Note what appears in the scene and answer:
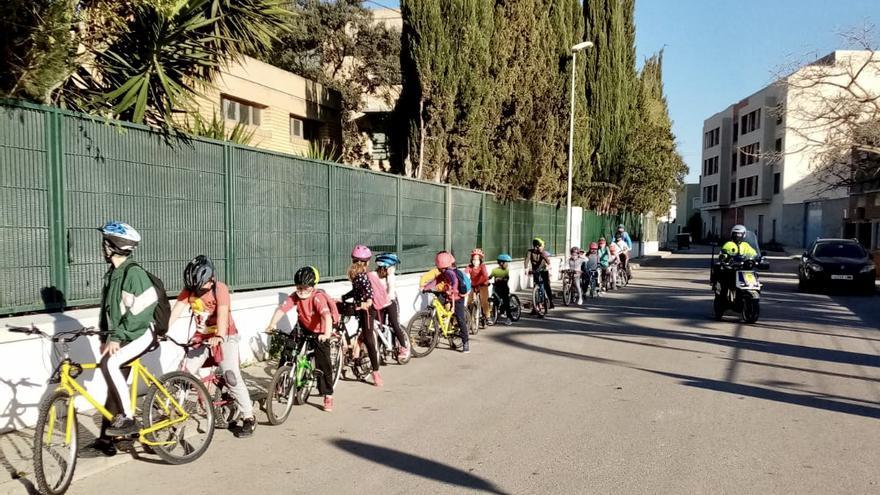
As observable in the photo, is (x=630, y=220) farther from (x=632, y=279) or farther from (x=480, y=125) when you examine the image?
(x=480, y=125)

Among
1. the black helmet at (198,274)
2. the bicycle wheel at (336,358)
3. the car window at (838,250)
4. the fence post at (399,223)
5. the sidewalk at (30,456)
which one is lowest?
the sidewalk at (30,456)

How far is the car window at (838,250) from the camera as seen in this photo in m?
20.2

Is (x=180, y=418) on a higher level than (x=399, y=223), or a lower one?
lower

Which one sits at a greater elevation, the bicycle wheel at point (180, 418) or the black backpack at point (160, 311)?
the black backpack at point (160, 311)

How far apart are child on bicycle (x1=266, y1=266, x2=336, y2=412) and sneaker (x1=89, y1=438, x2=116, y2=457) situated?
69.6 inches

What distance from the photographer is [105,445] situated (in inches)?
189

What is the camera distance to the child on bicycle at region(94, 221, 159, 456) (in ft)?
15.0

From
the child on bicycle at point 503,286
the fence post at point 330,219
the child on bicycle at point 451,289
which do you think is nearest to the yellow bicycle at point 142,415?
the child on bicycle at point 451,289

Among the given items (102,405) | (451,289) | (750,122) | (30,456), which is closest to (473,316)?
(451,289)

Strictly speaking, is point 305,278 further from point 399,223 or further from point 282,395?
point 399,223

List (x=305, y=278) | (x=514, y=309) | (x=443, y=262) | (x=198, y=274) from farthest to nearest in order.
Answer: (x=514, y=309) < (x=443, y=262) < (x=305, y=278) < (x=198, y=274)

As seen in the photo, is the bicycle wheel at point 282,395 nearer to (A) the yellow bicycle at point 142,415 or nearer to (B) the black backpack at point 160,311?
(A) the yellow bicycle at point 142,415

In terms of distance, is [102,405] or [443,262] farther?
[443,262]

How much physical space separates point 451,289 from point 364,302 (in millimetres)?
2481
